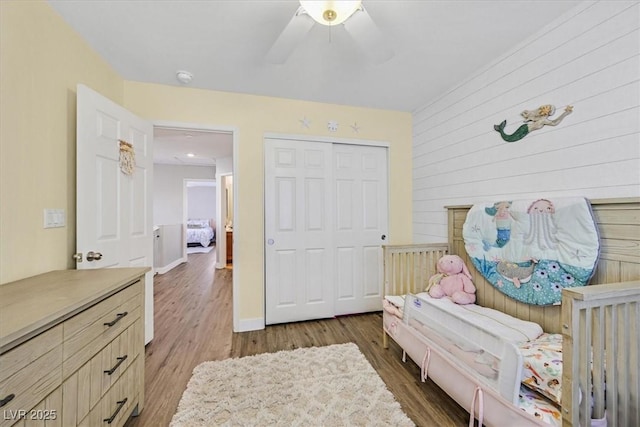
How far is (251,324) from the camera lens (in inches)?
105

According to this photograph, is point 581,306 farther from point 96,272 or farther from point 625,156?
point 96,272

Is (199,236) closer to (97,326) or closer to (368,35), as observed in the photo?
(97,326)

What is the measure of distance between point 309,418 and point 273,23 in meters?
2.44

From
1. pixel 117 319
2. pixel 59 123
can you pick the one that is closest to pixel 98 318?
pixel 117 319

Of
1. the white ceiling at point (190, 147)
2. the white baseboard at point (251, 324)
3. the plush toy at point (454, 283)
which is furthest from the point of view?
the white ceiling at point (190, 147)

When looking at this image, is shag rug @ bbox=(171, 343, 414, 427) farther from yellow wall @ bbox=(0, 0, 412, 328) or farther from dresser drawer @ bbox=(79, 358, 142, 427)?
yellow wall @ bbox=(0, 0, 412, 328)

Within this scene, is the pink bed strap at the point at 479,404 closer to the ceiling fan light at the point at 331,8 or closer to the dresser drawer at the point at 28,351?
the dresser drawer at the point at 28,351

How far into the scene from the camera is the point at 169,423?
1.47 m

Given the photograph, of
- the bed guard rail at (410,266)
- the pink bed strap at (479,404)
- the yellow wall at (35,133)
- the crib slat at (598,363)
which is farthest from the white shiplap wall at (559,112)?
the yellow wall at (35,133)

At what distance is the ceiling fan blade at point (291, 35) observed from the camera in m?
1.37

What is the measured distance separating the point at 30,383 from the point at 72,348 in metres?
0.19

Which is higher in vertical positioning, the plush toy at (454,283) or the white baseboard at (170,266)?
the plush toy at (454,283)

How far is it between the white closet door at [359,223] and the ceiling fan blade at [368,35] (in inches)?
58.9

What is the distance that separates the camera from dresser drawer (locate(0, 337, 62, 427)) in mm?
735
